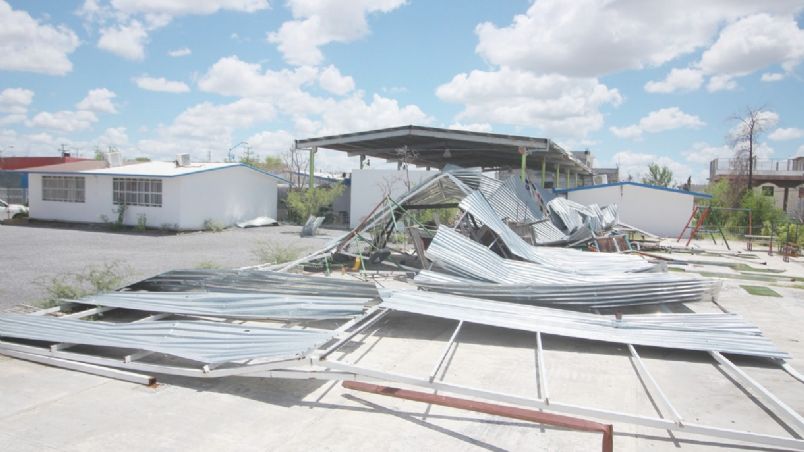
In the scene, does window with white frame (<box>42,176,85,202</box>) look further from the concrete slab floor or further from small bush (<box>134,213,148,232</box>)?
the concrete slab floor

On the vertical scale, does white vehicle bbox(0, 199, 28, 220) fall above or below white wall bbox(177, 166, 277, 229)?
below

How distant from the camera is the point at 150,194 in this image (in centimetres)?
2069

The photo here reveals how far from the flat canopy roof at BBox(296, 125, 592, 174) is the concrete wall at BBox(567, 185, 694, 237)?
9.31 ft

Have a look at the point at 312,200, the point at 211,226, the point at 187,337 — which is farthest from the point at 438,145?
the point at 187,337

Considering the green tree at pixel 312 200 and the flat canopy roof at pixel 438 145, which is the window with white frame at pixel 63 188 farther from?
the flat canopy roof at pixel 438 145

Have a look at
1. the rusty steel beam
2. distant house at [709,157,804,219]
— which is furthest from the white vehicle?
distant house at [709,157,804,219]

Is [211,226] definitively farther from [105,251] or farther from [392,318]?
[392,318]

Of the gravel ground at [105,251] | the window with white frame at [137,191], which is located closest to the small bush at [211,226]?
the gravel ground at [105,251]

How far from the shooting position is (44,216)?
74.0ft

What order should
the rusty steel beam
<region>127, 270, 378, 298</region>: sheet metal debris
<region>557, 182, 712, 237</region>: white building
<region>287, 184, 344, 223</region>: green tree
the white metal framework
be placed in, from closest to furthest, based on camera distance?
the rusty steel beam
the white metal framework
<region>127, 270, 378, 298</region>: sheet metal debris
<region>557, 182, 712, 237</region>: white building
<region>287, 184, 344, 223</region>: green tree

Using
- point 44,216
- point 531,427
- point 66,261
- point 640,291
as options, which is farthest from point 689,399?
point 44,216

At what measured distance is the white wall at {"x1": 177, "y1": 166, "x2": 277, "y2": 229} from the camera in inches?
808

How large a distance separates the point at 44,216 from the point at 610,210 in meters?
23.6

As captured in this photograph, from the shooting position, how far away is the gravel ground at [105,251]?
31.3 feet
